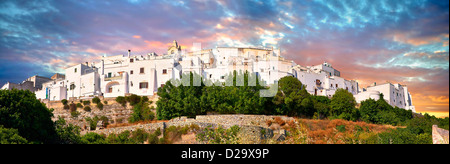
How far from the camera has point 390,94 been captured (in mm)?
50469

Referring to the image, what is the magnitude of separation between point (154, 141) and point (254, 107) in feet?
36.6

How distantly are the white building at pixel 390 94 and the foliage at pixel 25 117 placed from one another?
39.6 metres

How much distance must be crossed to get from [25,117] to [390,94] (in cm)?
4538

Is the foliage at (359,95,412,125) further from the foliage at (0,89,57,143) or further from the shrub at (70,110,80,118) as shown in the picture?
the shrub at (70,110,80,118)

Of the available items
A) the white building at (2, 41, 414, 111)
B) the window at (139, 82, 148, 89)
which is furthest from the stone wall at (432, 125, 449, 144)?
the window at (139, 82, 148, 89)

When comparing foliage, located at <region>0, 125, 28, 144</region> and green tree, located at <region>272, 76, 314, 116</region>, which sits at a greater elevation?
green tree, located at <region>272, 76, 314, 116</region>

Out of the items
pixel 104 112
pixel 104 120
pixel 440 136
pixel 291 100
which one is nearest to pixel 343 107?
pixel 291 100

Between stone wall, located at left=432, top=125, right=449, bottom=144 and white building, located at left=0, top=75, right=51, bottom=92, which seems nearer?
stone wall, located at left=432, top=125, right=449, bottom=144

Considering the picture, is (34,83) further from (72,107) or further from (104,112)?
(104,112)

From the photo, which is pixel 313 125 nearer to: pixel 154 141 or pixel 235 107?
pixel 235 107

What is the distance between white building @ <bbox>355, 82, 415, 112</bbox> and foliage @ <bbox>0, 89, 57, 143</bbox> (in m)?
39.6

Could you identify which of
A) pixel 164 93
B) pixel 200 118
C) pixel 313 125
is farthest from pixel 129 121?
pixel 313 125

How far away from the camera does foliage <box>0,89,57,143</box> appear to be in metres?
22.2
